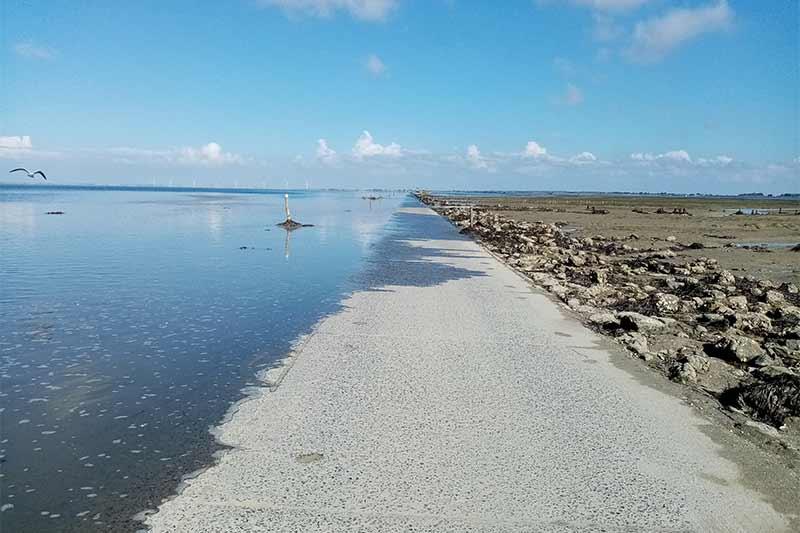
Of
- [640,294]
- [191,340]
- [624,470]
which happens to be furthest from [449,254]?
[624,470]

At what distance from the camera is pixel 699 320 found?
38.6 ft

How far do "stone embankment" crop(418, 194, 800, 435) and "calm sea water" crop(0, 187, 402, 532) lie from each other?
5.92m

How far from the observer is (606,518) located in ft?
14.0

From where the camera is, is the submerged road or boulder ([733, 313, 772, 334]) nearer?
the submerged road

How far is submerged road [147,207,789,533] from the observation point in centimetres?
428

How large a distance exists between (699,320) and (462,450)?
856cm

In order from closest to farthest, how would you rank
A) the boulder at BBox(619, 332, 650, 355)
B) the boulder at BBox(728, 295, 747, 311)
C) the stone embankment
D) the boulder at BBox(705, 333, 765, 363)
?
the stone embankment < the boulder at BBox(705, 333, 765, 363) < the boulder at BBox(619, 332, 650, 355) < the boulder at BBox(728, 295, 747, 311)

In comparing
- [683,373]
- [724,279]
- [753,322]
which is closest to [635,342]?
[683,373]

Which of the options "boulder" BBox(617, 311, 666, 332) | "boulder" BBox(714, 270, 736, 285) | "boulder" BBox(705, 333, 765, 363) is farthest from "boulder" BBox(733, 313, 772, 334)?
"boulder" BBox(714, 270, 736, 285)

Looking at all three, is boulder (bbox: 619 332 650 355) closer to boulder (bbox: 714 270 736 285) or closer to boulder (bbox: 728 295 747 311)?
boulder (bbox: 728 295 747 311)

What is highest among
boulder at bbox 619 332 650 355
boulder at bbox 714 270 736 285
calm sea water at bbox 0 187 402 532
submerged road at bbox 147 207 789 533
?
boulder at bbox 714 270 736 285

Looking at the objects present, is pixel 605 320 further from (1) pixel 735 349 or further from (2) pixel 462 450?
(2) pixel 462 450

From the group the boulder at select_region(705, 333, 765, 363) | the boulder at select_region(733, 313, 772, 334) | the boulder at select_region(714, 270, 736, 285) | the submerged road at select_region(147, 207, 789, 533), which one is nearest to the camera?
the submerged road at select_region(147, 207, 789, 533)

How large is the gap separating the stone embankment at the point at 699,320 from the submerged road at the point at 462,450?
0.89m
